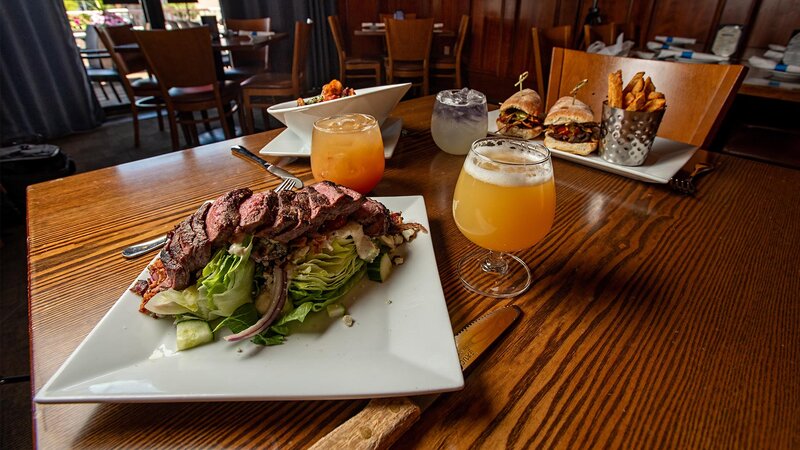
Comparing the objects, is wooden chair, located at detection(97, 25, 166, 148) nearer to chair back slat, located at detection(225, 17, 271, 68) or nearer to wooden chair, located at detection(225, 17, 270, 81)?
wooden chair, located at detection(225, 17, 270, 81)

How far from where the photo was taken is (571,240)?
0.90m

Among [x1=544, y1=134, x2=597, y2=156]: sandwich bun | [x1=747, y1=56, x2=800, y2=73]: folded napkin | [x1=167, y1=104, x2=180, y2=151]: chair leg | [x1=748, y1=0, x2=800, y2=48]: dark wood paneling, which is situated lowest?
[x1=167, y1=104, x2=180, y2=151]: chair leg

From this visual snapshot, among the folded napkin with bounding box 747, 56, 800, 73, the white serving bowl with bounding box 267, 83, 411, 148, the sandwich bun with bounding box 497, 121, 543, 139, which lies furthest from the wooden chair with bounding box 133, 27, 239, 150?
the folded napkin with bounding box 747, 56, 800, 73

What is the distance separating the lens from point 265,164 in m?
1.25

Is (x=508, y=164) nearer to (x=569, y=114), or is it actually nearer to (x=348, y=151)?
(x=348, y=151)

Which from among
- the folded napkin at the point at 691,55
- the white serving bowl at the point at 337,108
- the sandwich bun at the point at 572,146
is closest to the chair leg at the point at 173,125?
the white serving bowl at the point at 337,108

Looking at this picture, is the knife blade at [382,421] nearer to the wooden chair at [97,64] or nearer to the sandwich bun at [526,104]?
the sandwich bun at [526,104]

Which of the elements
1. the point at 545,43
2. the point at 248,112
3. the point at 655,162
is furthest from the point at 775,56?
the point at 248,112

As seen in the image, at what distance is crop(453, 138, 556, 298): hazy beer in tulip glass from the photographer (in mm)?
696

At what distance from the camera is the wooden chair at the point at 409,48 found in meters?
4.70

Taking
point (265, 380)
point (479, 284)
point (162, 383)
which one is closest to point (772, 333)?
point (479, 284)

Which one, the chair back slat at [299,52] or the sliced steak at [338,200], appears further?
the chair back slat at [299,52]

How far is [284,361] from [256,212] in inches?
9.7

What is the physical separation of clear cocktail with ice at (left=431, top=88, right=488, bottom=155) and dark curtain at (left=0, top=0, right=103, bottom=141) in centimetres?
545
